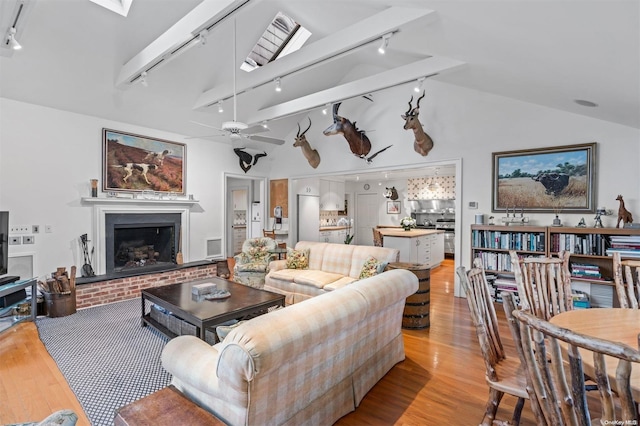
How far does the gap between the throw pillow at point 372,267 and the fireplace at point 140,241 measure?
3754mm

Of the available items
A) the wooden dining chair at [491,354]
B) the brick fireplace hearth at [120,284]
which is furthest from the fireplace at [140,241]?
the wooden dining chair at [491,354]

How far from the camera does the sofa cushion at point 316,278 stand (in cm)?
417

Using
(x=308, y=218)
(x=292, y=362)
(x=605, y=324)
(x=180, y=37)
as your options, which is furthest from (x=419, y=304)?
(x=308, y=218)

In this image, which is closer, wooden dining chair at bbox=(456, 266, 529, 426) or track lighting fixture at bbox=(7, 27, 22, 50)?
wooden dining chair at bbox=(456, 266, 529, 426)

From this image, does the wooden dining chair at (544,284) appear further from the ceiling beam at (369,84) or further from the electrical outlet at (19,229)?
the electrical outlet at (19,229)

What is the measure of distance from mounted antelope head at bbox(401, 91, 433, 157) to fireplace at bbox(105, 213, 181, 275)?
15.3 feet

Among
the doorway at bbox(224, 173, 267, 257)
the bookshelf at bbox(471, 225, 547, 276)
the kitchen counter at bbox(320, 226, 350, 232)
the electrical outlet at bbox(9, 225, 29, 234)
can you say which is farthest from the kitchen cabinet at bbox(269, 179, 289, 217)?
the electrical outlet at bbox(9, 225, 29, 234)

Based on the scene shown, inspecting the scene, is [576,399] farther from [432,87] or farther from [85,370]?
[432,87]

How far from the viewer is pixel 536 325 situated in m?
0.86

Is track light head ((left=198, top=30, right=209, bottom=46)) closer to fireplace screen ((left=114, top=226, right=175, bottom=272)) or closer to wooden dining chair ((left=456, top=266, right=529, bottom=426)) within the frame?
wooden dining chair ((left=456, top=266, right=529, bottom=426))

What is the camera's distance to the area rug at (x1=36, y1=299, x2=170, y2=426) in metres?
2.34

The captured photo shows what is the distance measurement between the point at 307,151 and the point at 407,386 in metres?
5.29

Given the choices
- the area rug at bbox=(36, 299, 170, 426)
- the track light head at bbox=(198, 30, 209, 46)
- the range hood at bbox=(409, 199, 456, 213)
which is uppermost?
the track light head at bbox=(198, 30, 209, 46)

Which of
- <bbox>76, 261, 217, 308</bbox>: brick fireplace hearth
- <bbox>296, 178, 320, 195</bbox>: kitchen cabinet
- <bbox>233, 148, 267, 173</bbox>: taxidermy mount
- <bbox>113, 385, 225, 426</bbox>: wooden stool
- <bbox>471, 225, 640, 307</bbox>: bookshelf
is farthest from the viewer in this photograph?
<bbox>296, 178, 320, 195</bbox>: kitchen cabinet
